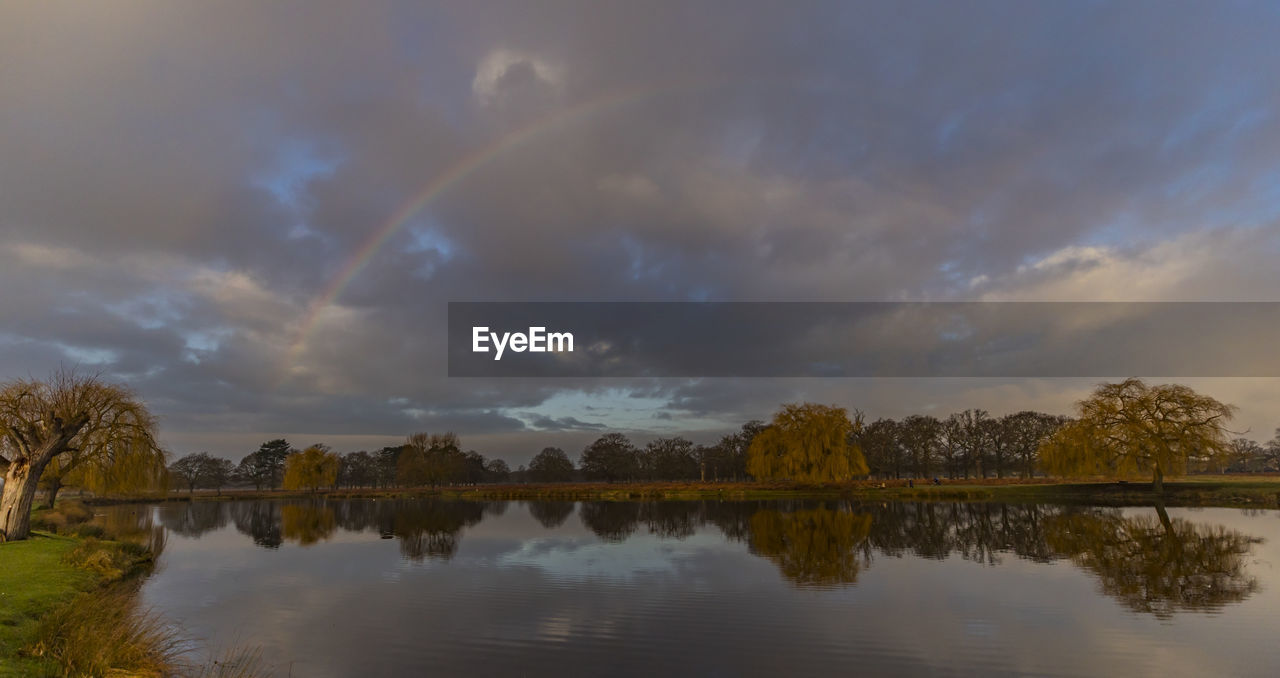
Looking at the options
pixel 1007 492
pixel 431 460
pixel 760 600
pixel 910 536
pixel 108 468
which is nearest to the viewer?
pixel 760 600

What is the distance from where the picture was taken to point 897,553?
998 inches

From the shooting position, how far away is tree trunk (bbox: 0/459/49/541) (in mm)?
23675

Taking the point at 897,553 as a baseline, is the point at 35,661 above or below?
above

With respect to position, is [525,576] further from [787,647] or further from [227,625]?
[787,647]

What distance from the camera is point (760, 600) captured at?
690 inches

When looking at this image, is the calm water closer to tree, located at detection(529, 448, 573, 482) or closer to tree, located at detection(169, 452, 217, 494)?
tree, located at detection(529, 448, 573, 482)

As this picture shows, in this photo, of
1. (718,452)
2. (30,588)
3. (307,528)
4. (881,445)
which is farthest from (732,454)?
(30,588)

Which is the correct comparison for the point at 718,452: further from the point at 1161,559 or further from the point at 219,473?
the point at 219,473

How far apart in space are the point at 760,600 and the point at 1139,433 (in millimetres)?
46147

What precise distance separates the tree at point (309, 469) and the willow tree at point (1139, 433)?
99079 mm

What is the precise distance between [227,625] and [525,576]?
9.19 meters

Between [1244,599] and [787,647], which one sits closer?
[787,647]

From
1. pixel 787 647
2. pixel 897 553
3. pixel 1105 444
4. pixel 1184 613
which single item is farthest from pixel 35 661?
pixel 1105 444

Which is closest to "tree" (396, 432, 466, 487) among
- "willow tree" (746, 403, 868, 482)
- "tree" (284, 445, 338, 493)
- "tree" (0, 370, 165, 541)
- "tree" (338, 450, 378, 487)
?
"tree" (284, 445, 338, 493)
